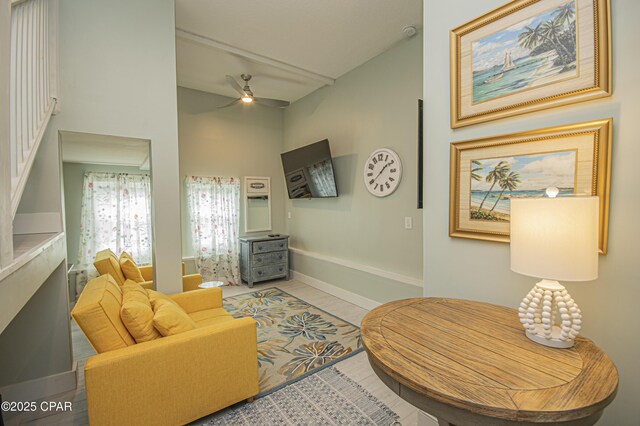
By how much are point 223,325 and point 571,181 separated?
2.04 m

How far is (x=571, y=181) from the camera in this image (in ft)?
3.91

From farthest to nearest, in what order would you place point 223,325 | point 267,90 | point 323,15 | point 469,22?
point 267,90 → point 323,15 → point 223,325 → point 469,22

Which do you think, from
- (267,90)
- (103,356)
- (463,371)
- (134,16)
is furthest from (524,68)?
(267,90)

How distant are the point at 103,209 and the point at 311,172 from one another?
8.93 ft

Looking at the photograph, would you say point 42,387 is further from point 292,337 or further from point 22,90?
point 22,90

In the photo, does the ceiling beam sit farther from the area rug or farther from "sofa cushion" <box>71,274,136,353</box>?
the area rug

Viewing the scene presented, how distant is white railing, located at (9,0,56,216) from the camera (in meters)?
1.40

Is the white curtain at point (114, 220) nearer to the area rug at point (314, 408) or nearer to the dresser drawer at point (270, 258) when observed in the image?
the dresser drawer at point (270, 258)

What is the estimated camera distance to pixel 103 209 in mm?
3322

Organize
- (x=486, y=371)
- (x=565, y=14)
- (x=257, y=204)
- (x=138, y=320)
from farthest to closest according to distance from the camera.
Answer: (x=257, y=204) → (x=138, y=320) → (x=565, y=14) → (x=486, y=371)

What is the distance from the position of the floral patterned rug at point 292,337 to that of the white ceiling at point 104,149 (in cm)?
217

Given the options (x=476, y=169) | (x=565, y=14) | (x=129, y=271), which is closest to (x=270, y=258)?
(x=129, y=271)

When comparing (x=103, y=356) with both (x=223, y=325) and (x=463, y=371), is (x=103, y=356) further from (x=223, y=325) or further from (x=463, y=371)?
(x=463, y=371)

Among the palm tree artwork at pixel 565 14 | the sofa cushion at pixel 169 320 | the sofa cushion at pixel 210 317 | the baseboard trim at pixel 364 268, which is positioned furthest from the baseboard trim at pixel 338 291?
the palm tree artwork at pixel 565 14
